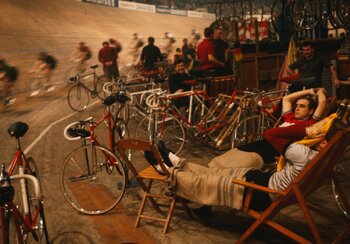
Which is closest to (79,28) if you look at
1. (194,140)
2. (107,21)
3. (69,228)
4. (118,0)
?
(107,21)

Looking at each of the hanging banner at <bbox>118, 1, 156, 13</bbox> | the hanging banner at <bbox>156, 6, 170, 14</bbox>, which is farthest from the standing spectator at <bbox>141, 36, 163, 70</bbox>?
the hanging banner at <bbox>156, 6, 170, 14</bbox>

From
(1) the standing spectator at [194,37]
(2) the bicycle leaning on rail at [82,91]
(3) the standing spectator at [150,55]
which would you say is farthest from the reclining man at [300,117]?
(1) the standing spectator at [194,37]

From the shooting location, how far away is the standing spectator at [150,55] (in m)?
8.83

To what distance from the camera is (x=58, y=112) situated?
296 inches

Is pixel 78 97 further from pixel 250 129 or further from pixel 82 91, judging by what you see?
pixel 250 129

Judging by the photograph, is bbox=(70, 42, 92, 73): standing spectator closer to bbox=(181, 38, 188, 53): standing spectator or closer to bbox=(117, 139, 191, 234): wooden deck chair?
bbox=(181, 38, 188, 53): standing spectator

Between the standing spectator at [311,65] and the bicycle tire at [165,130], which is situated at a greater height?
the standing spectator at [311,65]

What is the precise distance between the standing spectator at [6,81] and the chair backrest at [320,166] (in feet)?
15.4


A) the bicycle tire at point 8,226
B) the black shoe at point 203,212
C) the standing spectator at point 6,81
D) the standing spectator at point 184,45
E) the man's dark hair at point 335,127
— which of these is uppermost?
the standing spectator at point 184,45

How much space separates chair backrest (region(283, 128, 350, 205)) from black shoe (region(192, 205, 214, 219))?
0.98 metres

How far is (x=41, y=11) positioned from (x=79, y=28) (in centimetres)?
80

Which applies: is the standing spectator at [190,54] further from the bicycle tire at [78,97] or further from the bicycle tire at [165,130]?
the bicycle tire at [165,130]

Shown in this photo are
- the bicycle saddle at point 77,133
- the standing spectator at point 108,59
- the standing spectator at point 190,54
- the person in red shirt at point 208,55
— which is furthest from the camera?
the standing spectator at point 190,54

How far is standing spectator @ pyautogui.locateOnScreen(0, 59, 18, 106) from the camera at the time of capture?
601cm
